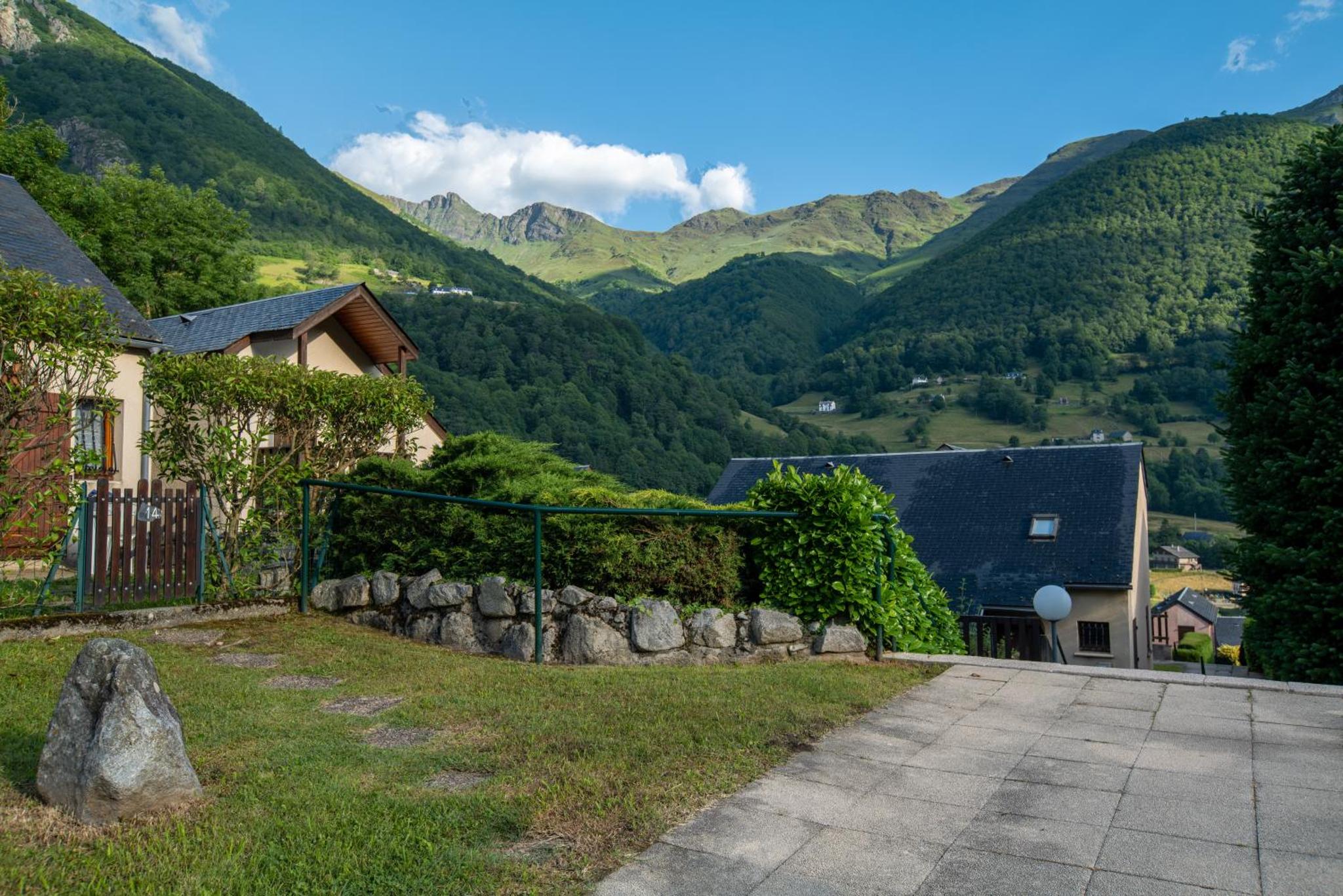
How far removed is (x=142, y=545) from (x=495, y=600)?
3.97m

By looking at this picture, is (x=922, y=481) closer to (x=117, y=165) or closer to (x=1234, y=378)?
(x=1234, y=378)

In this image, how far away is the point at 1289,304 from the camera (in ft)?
32.8

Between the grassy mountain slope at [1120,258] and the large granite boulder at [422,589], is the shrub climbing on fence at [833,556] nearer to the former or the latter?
the large granite boulder at [422,589]

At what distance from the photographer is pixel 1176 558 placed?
286 ft

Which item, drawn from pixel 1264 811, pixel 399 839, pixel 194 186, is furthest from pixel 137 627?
pixel 194 186

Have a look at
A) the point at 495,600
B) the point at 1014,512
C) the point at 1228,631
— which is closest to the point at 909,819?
the point at 495,600

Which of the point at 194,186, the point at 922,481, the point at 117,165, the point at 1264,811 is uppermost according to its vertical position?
the point at 194,186

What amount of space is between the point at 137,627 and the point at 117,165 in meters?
34.0

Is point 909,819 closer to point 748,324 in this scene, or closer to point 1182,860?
point 1182,860

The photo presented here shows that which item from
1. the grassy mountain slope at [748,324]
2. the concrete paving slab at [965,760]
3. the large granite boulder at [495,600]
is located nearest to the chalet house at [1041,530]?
the large granite boulder at [495,600]

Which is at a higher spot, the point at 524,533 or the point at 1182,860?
the point at 524,533

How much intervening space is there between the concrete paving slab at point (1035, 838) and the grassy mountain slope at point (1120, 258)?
444 ft

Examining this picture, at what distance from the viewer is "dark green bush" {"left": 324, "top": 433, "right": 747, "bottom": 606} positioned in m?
8.12

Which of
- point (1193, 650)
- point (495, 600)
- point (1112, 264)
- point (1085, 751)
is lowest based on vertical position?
point (1193, 650)
